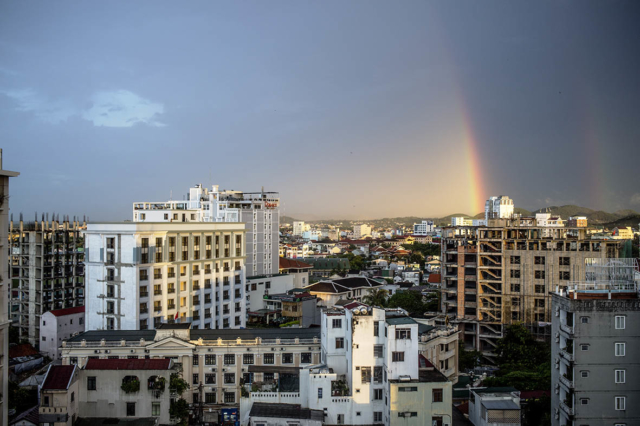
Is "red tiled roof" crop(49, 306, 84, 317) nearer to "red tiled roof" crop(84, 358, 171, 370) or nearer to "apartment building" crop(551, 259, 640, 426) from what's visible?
"red tiled roof" crop(84, 358, 171, 370)

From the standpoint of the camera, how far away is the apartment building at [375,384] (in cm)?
2461

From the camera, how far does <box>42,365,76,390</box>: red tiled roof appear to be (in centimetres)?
2442

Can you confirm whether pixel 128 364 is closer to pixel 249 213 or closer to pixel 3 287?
pixel 3 287

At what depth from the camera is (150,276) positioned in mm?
37219

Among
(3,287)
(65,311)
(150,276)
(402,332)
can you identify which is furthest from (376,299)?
(3,287)

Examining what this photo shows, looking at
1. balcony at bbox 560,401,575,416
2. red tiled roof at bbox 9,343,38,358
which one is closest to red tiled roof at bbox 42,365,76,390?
red tiled roof at bbox 9,343,38,358

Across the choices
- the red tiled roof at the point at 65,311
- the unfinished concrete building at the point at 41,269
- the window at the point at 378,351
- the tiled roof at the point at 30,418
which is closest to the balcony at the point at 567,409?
Result: the window at the point at 378,351

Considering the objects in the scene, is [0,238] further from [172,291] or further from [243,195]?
[243,195]

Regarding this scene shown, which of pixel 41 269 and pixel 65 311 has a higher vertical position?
pixel 41 269

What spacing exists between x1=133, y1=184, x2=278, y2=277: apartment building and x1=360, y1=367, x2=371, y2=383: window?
4352 centimetres

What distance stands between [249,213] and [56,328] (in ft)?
97.4

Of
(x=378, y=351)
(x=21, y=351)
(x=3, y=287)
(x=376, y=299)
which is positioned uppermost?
(x=3, y=287)

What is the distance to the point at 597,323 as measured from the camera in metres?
22.6

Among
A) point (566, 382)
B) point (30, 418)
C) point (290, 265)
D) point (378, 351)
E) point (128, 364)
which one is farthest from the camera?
point (290, 265)
